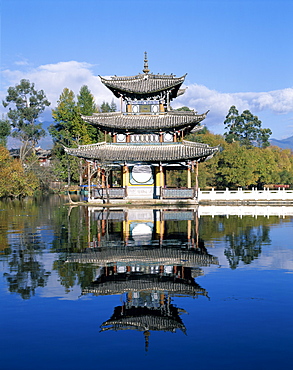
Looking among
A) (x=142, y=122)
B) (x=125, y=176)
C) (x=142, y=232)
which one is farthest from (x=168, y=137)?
(x=142, y=232)

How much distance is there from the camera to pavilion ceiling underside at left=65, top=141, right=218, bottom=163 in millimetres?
44031

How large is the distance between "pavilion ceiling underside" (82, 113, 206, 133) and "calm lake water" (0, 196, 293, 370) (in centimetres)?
2766

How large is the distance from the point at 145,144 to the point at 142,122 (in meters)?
2.26

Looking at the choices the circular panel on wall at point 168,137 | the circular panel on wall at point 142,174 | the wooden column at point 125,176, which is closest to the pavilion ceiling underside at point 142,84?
the circular panel on wall at point 168,137

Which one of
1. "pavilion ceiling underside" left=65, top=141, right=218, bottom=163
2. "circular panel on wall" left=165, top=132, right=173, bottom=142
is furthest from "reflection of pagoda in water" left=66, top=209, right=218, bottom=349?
"circular panel on wall" left=165, top=132, right=173, bottom=142

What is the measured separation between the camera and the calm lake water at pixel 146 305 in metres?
6.83

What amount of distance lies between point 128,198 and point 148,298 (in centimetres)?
3625

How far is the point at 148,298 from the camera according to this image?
969 centimetres

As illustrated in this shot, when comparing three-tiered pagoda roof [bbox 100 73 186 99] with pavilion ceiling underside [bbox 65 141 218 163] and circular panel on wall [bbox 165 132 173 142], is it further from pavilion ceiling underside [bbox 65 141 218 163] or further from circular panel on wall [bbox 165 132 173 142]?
pavilion ceiling underside [bbox 65 141 218 163]

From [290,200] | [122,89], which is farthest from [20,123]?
[290,200]

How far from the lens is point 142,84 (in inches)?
1901

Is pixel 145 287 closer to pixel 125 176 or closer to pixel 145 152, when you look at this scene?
pixel 145 152

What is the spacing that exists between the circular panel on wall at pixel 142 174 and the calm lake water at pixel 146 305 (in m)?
28.1

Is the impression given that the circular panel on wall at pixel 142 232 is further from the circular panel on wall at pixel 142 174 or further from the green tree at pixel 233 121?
the green tree at pixel 233 121
